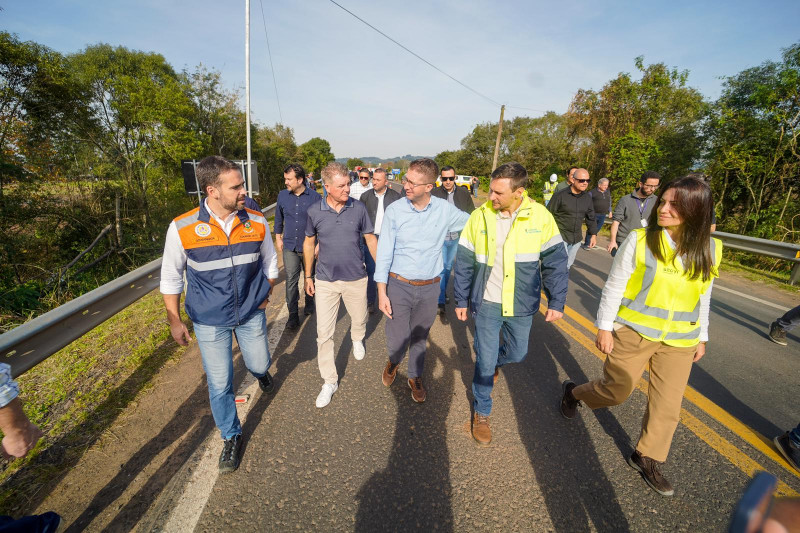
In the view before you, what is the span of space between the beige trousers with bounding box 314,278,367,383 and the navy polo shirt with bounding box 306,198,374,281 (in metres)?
0.09

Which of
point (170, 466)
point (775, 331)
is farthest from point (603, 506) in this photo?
point (775, 331)

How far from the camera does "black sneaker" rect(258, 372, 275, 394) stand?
9.43 feet

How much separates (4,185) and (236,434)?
9698mm

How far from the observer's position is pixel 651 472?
215 centimetres

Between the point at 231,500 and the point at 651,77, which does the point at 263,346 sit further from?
the point at 651,77

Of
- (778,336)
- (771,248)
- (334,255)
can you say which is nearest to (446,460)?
(334,255)

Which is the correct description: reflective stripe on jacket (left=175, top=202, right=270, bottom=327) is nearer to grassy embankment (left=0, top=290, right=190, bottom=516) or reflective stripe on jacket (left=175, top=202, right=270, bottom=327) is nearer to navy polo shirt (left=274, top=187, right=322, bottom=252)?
grassy embankment (left=0, top=290, right=190, bottom=516)

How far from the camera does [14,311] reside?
473 centimetres

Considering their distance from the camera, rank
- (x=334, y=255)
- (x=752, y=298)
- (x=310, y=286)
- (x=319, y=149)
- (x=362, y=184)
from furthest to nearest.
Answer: (x=319, y=149) < (x=362, y=184) < (x=752, y=298) < (x=310, y=286) < (x=334, y=255)

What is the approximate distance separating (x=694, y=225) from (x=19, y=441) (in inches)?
142

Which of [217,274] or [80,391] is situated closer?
[217,274]

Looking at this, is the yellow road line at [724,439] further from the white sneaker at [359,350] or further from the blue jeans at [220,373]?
the blue jeans at [220,373]

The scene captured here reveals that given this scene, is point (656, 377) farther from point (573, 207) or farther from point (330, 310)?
point (573, 207)

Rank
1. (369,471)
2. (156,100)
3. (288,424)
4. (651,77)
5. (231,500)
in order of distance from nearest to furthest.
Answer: (231,500)
(369,471)
(288,424)
(651,77)
(156,100)
